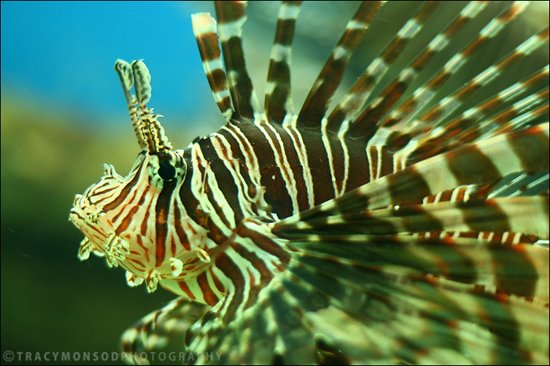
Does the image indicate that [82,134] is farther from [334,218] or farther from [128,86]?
[334,218]

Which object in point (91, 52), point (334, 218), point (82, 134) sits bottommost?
point (334, 218)

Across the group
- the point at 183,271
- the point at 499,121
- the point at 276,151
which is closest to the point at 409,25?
the point at 499,121

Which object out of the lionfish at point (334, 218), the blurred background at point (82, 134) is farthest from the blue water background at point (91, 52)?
the lionfish at point (334, 218)

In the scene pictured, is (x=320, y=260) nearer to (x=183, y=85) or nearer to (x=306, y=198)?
(x=306, y=198)

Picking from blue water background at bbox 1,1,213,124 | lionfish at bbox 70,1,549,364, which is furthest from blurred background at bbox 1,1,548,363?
lionfish at bbox 70,1,549,364

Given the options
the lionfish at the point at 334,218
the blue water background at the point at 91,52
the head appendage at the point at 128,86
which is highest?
the blue water background at the point at 91,52

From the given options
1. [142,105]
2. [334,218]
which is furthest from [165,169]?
[334,218]

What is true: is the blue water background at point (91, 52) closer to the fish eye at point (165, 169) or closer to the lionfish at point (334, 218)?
the lionfish at point (334, 218)

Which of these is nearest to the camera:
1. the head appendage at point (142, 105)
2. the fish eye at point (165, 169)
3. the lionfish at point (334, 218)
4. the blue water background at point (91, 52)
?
the lionfish at point (334, 218)
